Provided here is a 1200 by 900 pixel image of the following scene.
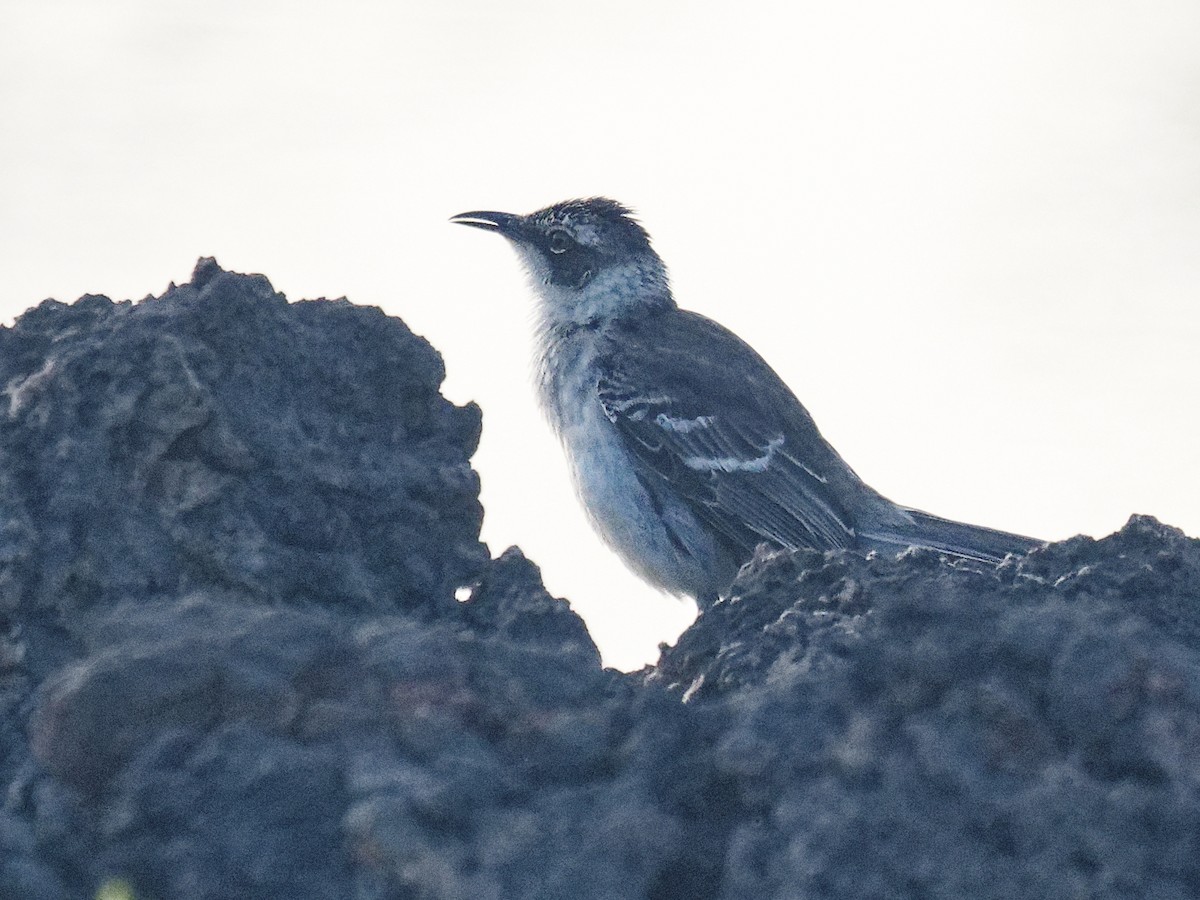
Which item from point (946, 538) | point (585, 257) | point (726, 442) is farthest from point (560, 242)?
point (946, 538)

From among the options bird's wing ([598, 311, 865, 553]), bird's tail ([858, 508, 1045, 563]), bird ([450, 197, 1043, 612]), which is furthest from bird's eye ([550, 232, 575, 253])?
bird's tail ([858, 508, 1045, 563])

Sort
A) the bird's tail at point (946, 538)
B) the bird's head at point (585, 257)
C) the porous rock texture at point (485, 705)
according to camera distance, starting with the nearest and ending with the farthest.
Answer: the porous rock texture at point (485, 705), the bird's tail at point (946, 538), the bird's head at point (585, 257)

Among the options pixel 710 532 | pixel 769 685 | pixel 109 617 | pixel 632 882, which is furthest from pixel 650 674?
pixel 710 532

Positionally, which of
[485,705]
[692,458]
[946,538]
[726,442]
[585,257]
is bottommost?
[485,705]

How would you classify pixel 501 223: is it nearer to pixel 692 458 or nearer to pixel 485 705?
pixel 692 458

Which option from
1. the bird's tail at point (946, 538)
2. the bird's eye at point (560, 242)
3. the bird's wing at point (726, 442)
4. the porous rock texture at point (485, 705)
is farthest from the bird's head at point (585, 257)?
the porous rock texture at point (485, 705)

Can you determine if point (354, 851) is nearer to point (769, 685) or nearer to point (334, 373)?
point (769, 685)

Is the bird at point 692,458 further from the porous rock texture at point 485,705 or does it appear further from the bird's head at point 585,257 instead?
the porous rock texture at point 485,705
